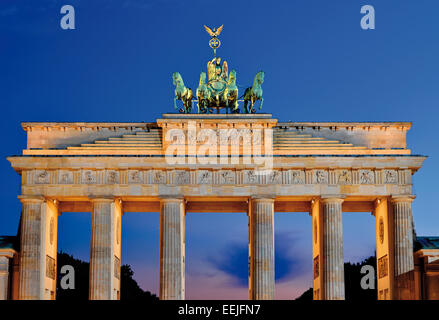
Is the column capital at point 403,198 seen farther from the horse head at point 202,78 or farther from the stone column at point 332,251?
the horse head at point 202,78

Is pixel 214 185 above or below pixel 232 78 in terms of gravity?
below

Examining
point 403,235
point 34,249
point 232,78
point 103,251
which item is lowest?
point 103,251

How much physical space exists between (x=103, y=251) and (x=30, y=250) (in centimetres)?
565

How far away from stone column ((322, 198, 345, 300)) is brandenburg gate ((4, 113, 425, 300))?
0.26 ft

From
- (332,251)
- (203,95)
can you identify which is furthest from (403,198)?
(203,95)

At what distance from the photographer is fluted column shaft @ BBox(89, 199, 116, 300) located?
6144 centimetres

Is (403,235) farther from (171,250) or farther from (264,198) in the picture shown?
(171,250)

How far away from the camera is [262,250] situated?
62.6m

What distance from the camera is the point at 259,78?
66.6 m

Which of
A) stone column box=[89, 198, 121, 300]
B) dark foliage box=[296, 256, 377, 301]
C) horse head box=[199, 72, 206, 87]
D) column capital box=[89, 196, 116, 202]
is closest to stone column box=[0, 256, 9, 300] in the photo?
stone column box=[89, 198, 121, 300]

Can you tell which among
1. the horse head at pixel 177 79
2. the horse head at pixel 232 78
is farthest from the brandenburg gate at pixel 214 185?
the horse head at pixel 232 78

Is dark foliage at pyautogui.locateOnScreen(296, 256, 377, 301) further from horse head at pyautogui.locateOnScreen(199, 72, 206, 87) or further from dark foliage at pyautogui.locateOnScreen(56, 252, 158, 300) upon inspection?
horse head at pyautogui.locateOnScreen(199, 72, 206, 87)

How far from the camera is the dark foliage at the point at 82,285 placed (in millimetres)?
96188
